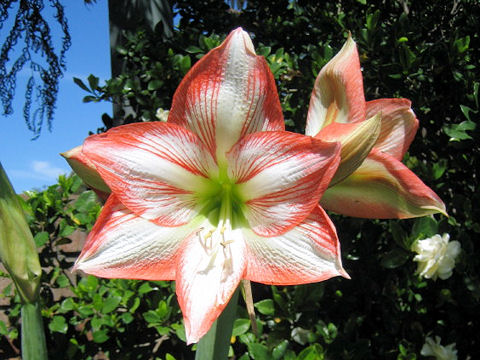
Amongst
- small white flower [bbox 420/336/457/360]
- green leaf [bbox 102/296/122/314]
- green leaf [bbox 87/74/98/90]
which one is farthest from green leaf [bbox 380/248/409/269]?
green leaf [bbox 87/74/98/90]

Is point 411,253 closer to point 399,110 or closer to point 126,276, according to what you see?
point 399,110

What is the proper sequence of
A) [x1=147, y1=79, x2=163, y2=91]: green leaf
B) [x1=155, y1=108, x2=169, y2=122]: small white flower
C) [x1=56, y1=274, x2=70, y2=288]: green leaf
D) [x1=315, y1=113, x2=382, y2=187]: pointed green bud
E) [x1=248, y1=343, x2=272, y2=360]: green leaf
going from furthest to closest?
1. [x1=147, y1=79, x2=163, y2=91]: green leaf
2. [x1=56, y1=274, x2=70, y2=288]: green leaf
3. [x1=248, y1=343, x2=272, y2=360]: green leaf
4. [x1=155, y1=108, x2=169, y2=122]: small white flower
5. [x1=315, y1=113, x2=382, y2=187]: pointed green bud

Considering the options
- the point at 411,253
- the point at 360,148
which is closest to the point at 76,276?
the point at 411,253

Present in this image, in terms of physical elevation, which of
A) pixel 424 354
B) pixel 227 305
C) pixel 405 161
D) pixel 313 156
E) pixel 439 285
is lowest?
pixel 424 354

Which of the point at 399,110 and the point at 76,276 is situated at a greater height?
the point at 399,110

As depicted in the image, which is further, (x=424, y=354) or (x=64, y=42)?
(x=64, y=42)

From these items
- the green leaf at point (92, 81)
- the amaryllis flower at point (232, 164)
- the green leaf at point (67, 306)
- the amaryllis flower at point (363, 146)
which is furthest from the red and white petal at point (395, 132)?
the green leaf at point (92, 81)

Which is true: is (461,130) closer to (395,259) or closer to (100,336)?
(395,259)


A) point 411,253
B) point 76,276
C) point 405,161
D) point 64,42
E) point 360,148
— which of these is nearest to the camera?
point 360,148

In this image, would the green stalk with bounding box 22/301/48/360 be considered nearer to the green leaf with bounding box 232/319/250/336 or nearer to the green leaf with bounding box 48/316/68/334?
the green leaf with bounding box 232/319/250/336
